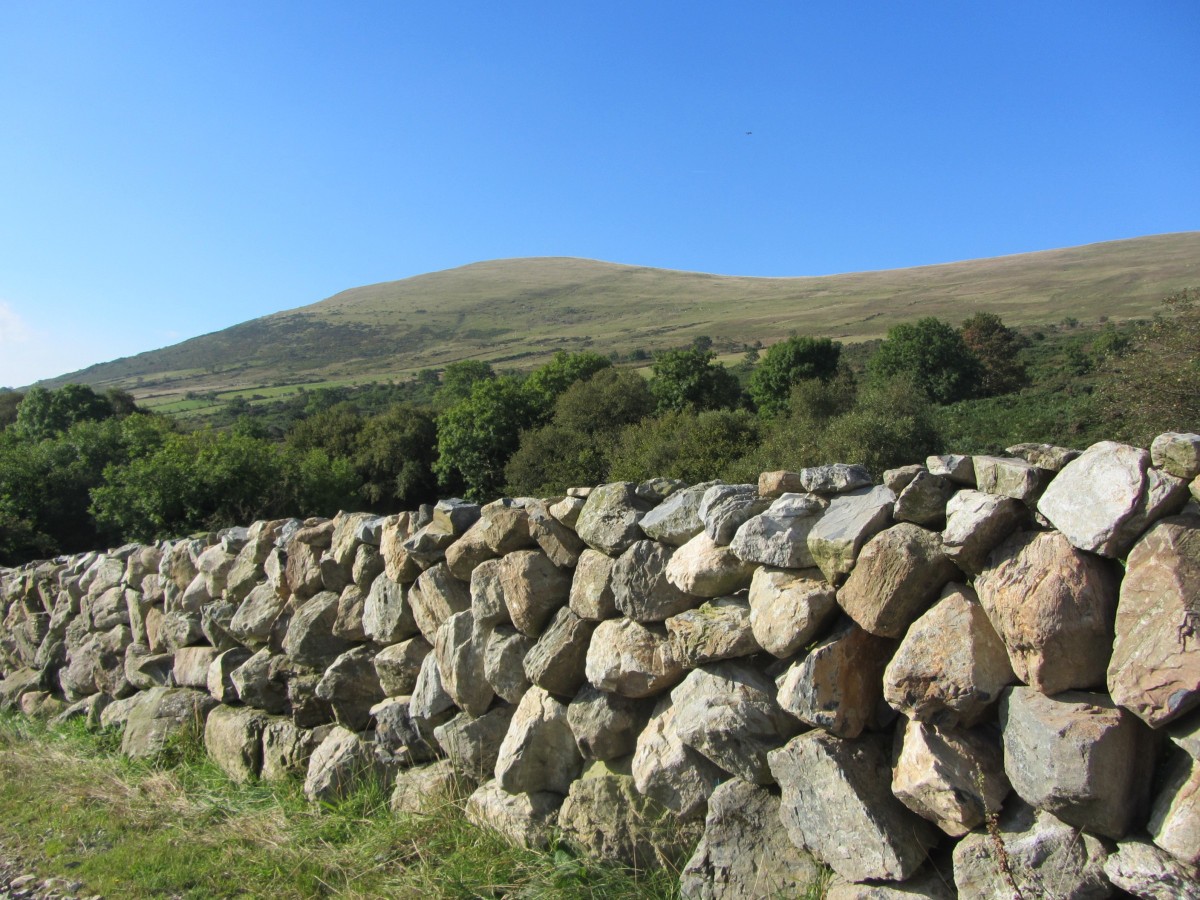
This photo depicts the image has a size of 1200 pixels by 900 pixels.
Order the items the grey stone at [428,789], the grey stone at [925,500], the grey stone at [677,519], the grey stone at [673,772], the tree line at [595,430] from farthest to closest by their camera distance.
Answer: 1. the tree line at [595,430]
2. the grey stone at [428,789]
3. the grey stone at [677,519]
4. the grey stone at [673,772]
5. the grey stone at [925,500]

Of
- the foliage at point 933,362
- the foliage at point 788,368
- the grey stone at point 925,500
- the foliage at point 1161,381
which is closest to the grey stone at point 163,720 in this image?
the grey stone at point 925,500

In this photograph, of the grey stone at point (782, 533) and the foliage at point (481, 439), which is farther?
the foliage at point (481, 439)

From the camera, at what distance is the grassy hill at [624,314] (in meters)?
108

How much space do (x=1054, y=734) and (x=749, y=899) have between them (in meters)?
1.37

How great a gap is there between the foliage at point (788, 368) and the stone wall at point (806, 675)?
56.0m

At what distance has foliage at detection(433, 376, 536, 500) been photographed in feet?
165

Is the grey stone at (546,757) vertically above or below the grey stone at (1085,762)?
below

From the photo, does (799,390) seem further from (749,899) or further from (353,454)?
(749,899)

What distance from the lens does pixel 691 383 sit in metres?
56.5

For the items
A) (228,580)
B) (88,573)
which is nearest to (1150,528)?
(228,580)

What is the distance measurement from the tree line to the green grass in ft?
51.9

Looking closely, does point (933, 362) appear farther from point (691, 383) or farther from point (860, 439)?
point (860, 439)

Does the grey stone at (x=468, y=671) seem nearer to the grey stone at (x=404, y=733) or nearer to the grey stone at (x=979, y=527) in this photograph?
the grey stone at (x=404, y=733)

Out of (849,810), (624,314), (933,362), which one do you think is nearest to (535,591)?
(849,810)
